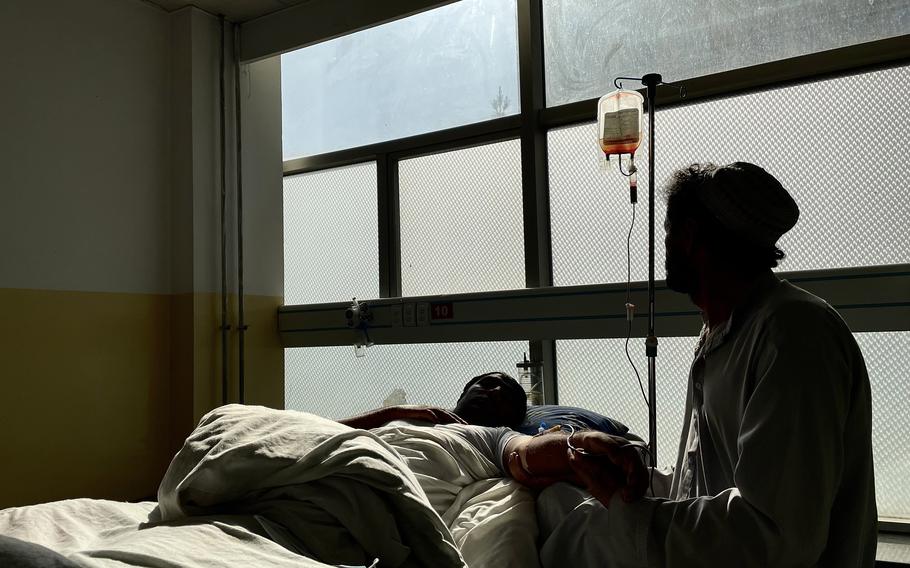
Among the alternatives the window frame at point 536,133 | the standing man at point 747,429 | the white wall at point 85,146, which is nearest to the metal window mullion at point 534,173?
the window frame at point 536,133

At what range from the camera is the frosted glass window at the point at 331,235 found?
408 centimetres

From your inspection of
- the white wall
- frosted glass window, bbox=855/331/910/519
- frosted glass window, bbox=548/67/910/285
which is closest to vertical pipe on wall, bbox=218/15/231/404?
the white wall

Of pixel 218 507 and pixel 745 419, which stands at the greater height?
pixel 745 419

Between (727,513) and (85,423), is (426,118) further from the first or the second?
(727,513)

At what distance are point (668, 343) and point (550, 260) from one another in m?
0.67

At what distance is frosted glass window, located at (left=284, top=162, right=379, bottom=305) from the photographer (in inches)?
161

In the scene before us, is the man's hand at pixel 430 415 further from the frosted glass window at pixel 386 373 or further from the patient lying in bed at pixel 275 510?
the frosted glass window at pixel 386 373

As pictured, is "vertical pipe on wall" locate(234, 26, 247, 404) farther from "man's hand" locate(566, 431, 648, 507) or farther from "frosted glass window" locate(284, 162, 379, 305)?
"man's hand" locate(566, 431, 648, 507)

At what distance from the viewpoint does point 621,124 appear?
261cm

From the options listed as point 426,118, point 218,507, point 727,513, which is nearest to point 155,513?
point 218,507

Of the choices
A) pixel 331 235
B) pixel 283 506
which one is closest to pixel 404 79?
pixel 331 235

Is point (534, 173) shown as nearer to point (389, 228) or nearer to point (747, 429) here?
point (389, 228)

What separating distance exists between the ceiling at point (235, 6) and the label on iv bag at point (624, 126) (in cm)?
210

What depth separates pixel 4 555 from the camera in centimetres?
75
